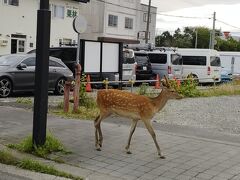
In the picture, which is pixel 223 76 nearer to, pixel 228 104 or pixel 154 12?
pixel 228 104

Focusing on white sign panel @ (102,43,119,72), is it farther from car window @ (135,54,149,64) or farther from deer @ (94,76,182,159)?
deer @ (94,76,182,159)

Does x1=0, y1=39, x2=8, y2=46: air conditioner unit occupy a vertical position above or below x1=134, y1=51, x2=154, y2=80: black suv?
above

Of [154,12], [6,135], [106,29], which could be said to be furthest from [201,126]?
[154,12]

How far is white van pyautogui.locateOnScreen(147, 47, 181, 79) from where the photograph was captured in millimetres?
27594

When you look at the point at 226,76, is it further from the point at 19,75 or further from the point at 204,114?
the point at 19,75

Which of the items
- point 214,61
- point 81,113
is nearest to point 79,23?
point 81,113

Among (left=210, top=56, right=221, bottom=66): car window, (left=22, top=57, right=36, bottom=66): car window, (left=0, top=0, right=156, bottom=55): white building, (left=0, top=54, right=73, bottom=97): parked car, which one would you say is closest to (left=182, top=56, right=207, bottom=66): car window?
(left=210, top=56, right=221, bottom=66): car window

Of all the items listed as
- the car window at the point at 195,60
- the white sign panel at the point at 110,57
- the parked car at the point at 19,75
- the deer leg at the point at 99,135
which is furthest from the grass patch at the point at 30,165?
the car window at the point at 195,60

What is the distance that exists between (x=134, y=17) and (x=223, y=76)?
81.5 feet

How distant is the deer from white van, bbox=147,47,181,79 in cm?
1988

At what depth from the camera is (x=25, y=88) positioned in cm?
1636

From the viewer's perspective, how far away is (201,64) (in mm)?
29484

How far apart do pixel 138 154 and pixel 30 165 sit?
1849mm

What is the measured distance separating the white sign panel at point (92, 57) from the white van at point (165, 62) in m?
10.3
